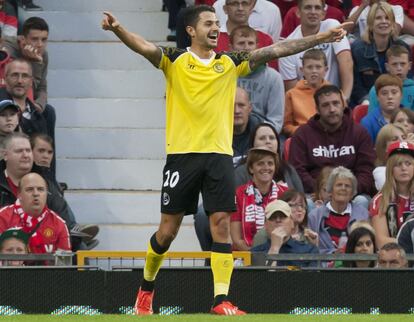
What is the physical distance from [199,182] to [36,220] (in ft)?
9.68

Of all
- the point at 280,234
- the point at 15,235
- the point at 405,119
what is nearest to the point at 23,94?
the point at 15,235

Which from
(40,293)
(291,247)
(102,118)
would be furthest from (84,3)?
(40,293)

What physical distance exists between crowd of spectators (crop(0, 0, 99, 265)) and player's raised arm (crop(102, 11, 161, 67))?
2.31 metres

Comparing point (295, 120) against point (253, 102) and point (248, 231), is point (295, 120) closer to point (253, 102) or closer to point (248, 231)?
point (253, 102)

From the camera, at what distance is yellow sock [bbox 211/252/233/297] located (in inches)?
412

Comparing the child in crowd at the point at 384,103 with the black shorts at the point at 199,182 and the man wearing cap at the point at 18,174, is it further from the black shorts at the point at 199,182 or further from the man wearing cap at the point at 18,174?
the black shorts at the point at 199,182

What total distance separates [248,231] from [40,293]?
300 centimetres

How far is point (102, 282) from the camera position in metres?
11.2

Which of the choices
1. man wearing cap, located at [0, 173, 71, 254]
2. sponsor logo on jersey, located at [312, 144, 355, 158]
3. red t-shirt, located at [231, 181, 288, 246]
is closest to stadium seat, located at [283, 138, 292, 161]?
sponsor logo on jersey, located at [312, 144, 355, 158]

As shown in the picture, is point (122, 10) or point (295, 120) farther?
point (122, 10)

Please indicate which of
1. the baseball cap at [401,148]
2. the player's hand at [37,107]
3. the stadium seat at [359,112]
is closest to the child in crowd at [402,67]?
the stadium seat at [359,112]

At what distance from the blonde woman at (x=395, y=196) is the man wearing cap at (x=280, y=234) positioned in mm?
840

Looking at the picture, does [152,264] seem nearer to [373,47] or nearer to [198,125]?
[198,125]

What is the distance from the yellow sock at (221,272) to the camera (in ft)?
34.4
